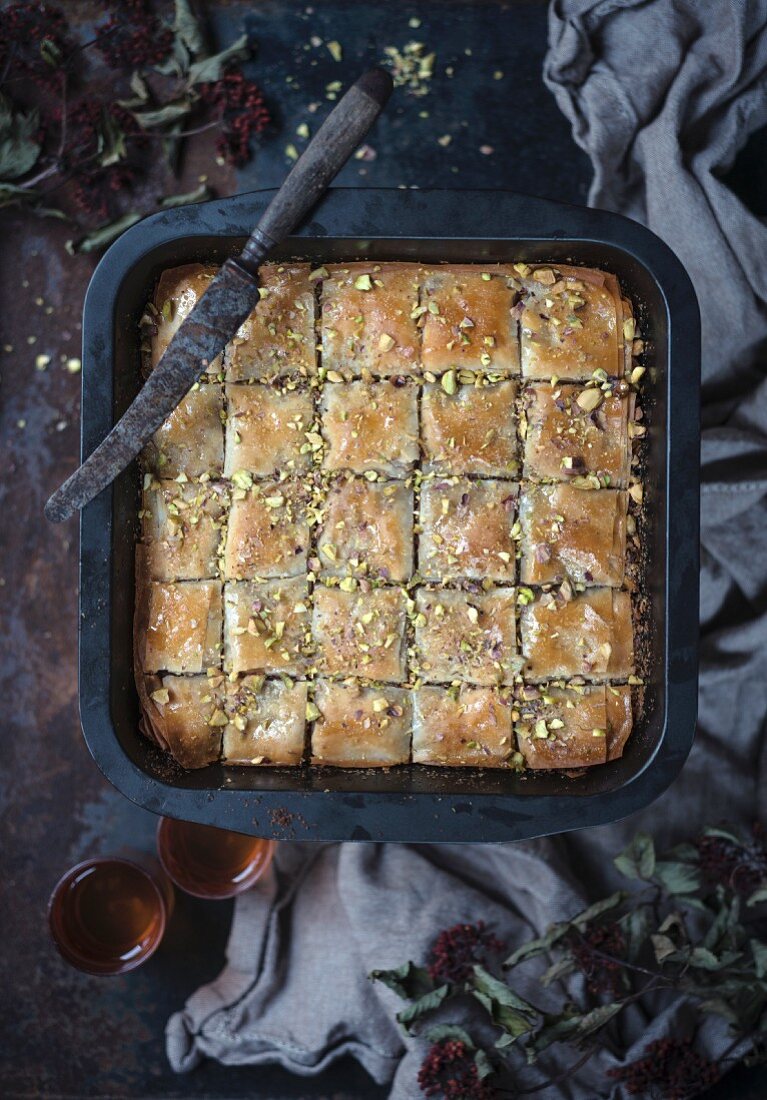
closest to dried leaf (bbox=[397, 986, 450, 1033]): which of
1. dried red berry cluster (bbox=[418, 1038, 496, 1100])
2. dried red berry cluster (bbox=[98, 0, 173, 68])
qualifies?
dried red berry cluster (bbox=[418, 1038, 496, 1100])

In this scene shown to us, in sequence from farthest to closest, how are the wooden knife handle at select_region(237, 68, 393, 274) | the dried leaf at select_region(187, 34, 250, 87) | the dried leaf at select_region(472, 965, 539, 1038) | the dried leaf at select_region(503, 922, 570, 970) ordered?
the dried leaf at select_region(187, 34, 250, 87)
the dried leaf at select_region(503, 922, 570, 970)
the dried leaf at select_region(472, 965, 539, 1038)
the wooden knife handle at select_region(237, 68, 393, 274)

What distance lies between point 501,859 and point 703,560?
983mm

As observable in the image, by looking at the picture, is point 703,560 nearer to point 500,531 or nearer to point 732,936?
point 500,531

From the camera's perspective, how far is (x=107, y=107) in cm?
271

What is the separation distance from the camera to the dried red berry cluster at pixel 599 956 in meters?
2.43

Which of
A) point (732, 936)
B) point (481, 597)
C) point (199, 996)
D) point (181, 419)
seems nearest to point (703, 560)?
point (481, 597)

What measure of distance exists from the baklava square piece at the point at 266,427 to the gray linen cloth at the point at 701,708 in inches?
42.0

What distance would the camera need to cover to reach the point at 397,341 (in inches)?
86.7

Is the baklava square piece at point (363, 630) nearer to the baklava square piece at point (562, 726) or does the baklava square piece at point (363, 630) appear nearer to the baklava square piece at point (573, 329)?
the baklava square piece at point (562, 726)

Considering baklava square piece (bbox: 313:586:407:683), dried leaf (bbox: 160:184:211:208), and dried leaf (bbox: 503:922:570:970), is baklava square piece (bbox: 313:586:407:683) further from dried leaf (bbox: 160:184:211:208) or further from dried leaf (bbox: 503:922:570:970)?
dried leaf (bbox: 160:184:211:208)

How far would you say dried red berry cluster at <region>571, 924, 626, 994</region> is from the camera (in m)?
2.43

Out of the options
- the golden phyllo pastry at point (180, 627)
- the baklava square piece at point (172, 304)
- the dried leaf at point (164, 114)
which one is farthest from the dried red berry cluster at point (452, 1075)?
the dried leaf at point (164, 114)

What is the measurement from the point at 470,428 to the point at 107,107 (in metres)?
1.45

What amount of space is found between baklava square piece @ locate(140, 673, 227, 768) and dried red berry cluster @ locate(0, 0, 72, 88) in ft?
5.71
